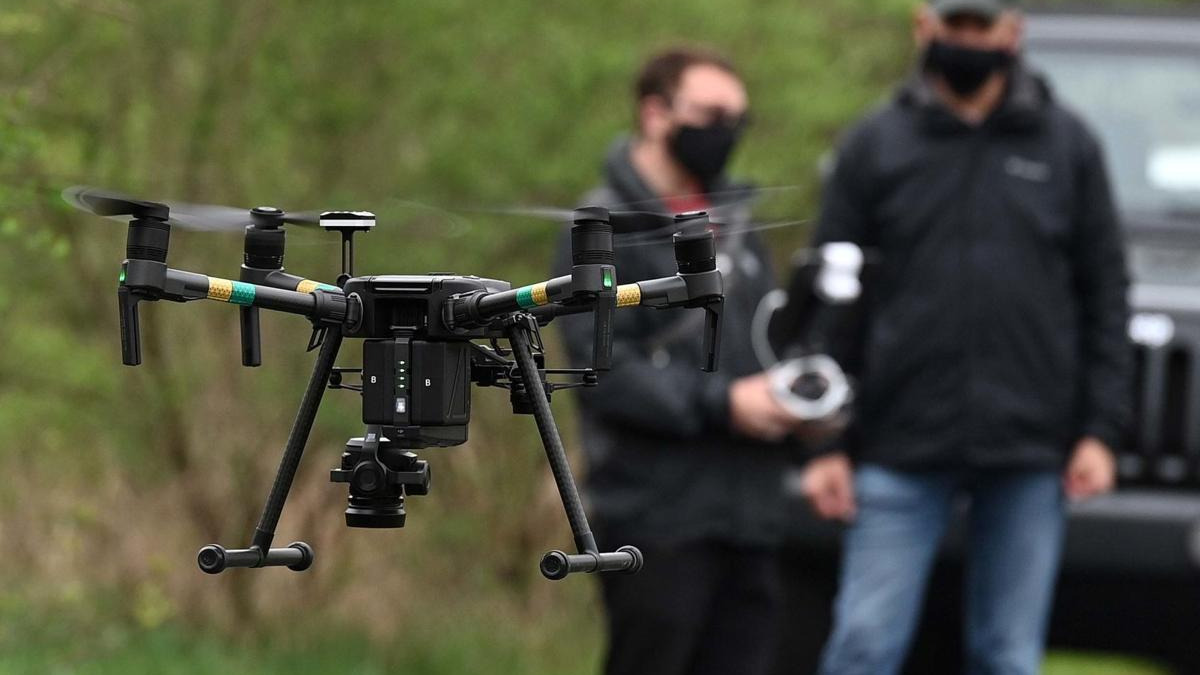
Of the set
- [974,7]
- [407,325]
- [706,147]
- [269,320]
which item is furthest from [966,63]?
[407,325]

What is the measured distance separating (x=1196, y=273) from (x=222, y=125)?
3.41 meters

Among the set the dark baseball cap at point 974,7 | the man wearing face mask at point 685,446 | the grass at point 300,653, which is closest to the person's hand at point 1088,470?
the man wearing face mask at point 685,446

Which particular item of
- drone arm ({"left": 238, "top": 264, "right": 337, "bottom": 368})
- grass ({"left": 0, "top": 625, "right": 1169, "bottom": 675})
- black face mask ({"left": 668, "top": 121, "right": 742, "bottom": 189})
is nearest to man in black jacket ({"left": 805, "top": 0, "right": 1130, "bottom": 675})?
black face mask ({"left": 668, "top": 121, "right": 742, "bottom": 189})

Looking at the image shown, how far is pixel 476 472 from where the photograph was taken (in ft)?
34.1

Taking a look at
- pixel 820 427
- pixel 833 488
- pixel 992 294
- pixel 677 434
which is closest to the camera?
pixel 820 427

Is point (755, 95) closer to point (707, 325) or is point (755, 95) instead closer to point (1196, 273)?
point (1196, 273)

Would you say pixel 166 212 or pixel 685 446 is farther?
pixel 685 446

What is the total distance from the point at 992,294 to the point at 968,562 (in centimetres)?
71

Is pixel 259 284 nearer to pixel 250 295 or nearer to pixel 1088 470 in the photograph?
pixel 250 295

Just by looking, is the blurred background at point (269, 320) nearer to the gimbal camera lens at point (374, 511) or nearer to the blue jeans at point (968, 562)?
the blue jeans at point (968, 562)

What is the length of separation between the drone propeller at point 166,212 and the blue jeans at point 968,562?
4136mm

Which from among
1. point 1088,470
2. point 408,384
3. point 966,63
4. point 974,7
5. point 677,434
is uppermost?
point 974,7

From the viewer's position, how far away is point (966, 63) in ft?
18.8

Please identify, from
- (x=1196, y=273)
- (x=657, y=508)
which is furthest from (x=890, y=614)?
(x=1196, y=273)
